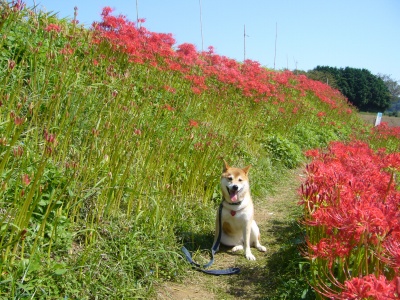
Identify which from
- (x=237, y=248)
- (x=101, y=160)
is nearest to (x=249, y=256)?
(x=237, y=248)

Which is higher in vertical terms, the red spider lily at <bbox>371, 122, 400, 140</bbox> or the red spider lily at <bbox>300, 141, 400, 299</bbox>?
the red spider lily at <bbox>371, 122, 400, 140</bbox>

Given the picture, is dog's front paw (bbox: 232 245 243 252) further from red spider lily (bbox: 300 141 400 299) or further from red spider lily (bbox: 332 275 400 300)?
red spider lily (bbox: 332 275 400 300)

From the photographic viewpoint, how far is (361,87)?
1368 inches

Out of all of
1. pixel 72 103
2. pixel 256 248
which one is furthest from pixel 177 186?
pixel 72 103

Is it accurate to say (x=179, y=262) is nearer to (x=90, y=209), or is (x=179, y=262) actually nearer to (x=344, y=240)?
(x=90, y=209)

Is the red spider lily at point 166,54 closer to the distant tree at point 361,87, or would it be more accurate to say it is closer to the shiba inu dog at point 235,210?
Result: the shiba inu dog at point 235,210

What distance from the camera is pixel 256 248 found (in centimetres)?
475

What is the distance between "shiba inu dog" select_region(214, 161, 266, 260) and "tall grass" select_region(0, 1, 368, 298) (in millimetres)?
347

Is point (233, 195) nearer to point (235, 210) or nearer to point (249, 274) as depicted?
point (235, 210)

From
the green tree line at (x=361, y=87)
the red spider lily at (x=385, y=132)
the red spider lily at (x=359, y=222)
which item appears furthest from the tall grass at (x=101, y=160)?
the green tree line at (x=361, y=87)

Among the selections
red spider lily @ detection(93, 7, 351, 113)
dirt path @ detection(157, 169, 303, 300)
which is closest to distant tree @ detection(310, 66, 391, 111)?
red spider lily @ detection(93, 7, 351, 113)

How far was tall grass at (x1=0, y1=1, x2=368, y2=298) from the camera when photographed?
279 cm

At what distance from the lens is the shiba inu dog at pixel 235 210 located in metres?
4.39

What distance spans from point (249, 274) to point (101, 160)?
179 cm
